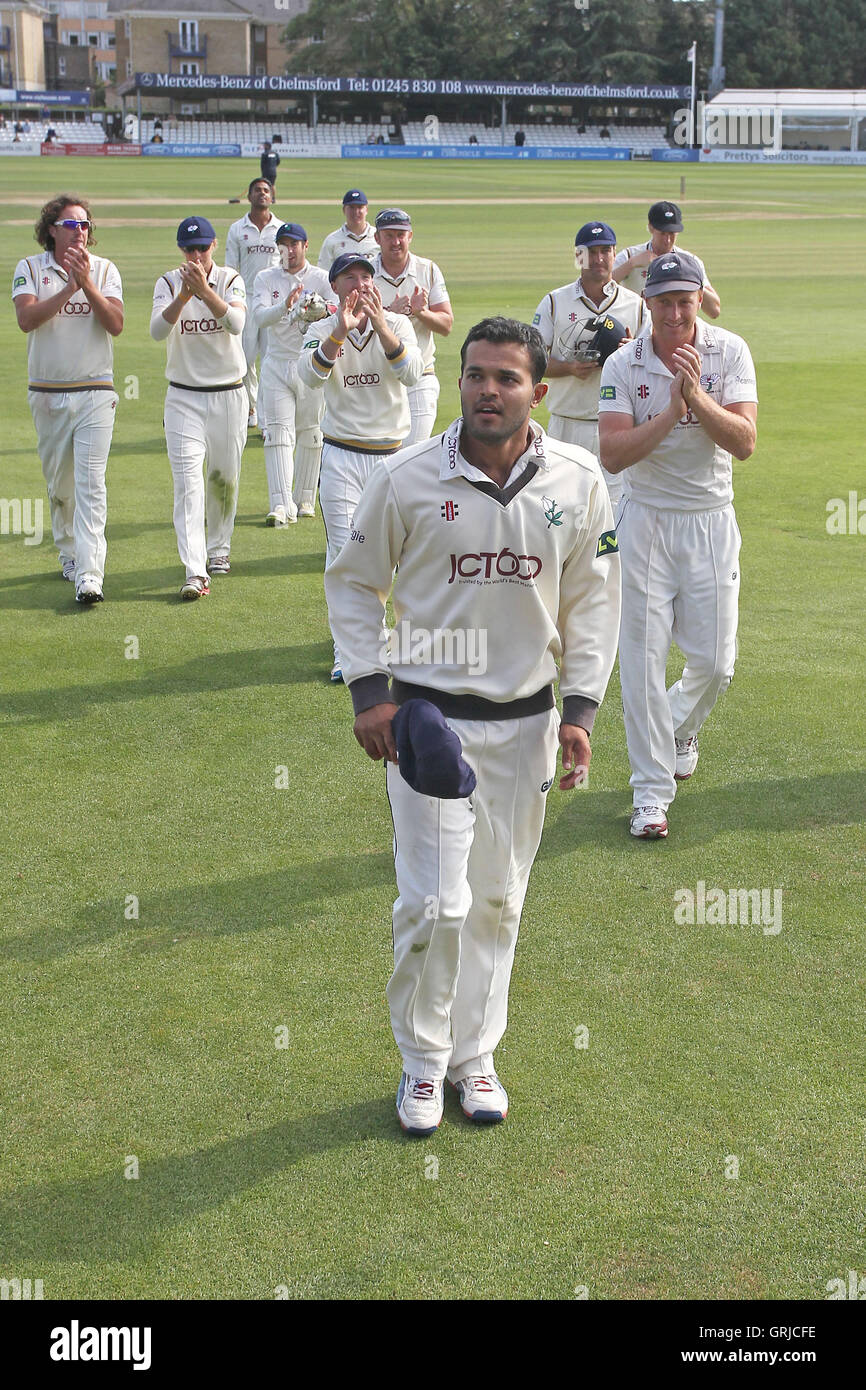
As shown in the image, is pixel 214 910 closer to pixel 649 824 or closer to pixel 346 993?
pixel 346 993

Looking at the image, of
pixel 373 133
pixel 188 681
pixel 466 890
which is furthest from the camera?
pixel 373 133

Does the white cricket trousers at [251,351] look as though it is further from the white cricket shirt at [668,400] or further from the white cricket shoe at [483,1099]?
the white cricket shoe at [483,1099]

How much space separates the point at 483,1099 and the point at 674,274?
384cm

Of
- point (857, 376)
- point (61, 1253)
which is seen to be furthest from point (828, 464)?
point (61, 1253)

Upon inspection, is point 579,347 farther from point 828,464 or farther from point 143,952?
point 828,464

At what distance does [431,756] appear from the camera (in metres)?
4.33

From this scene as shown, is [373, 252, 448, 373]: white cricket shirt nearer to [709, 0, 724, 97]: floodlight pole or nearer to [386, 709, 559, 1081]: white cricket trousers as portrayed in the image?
[386, 709, 559, 1081]: white cricket trousers

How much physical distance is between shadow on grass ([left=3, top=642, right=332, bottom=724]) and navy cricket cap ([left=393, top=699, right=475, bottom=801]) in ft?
15.9

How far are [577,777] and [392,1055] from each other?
1.44 m

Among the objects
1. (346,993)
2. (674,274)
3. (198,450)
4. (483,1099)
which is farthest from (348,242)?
(483,1099)

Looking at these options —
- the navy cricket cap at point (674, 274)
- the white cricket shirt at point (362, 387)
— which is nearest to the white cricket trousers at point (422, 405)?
the white cricket shirt at point (362, 387)

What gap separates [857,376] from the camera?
2089 cm

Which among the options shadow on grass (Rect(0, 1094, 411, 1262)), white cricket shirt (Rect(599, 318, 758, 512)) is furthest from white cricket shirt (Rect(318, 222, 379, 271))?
shadow on grass (Rect(0, 1094, 411, 1262))

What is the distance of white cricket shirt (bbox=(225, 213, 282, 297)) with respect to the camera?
1639cm
